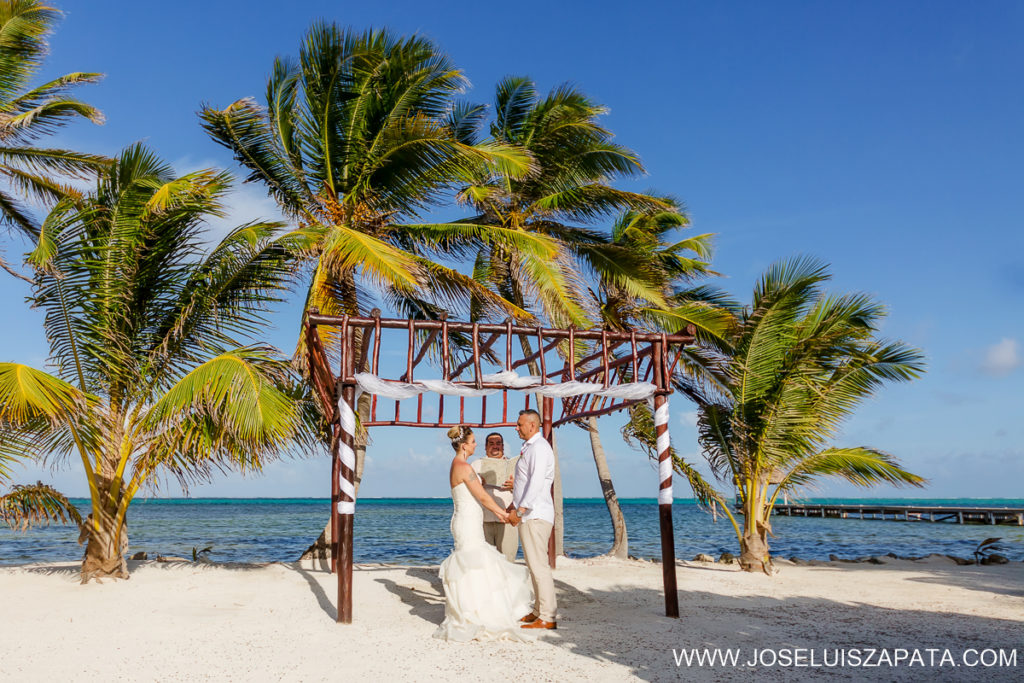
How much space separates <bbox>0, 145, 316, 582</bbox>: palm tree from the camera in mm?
10414

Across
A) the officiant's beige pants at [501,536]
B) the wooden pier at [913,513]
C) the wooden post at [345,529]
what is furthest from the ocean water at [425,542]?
the wooden post at [345,529]

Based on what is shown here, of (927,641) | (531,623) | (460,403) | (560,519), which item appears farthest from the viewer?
(560,519)

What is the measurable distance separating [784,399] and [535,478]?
7225 millimetres

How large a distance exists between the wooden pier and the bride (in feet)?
132

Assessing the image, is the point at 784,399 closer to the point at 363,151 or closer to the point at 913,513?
the point at 363,151

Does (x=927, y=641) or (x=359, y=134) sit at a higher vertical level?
(x=359, y=134)

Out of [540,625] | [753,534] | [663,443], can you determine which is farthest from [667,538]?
[753,534]

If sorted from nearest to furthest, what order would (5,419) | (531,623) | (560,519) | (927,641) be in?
(927,641) → (531,623) → (5,419) → (560,519)

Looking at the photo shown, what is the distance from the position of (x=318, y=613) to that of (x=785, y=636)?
17.0 feet

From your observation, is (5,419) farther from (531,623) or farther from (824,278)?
(824,278)

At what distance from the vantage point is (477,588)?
23.8 ft

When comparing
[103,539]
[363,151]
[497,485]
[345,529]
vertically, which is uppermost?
[363,151]

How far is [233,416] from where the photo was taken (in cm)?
860

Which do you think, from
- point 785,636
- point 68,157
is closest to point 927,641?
point 785,636
